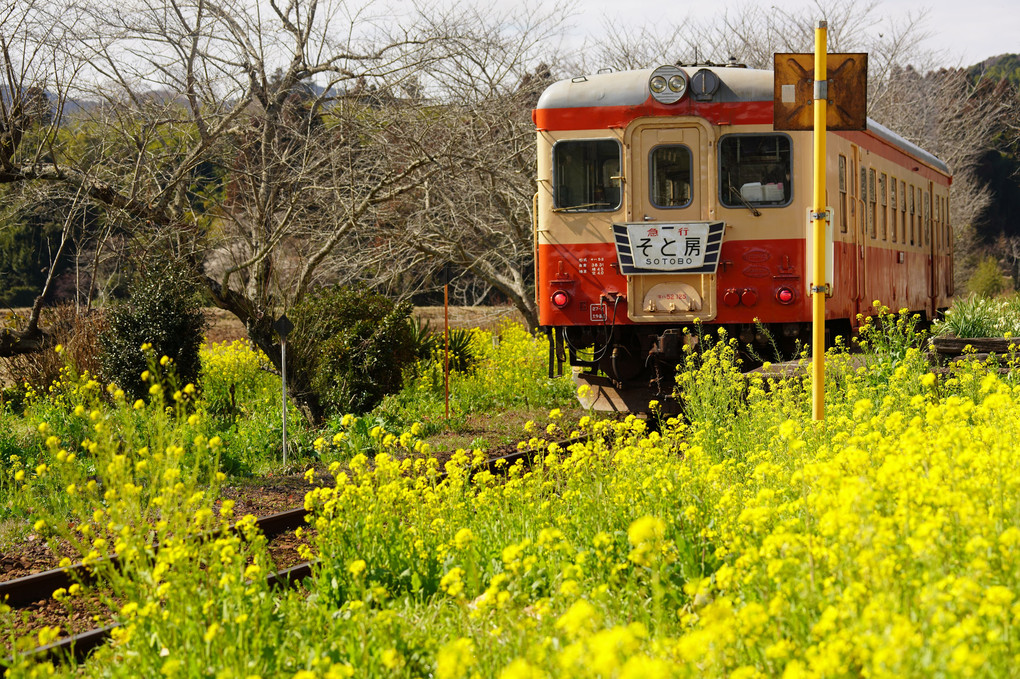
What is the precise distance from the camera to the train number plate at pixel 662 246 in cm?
975

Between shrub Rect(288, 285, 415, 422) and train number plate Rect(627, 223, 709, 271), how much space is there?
3.34 m

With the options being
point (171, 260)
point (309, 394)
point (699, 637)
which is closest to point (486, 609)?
point (699, 637)

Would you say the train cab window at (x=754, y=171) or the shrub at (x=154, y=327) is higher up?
the train cab window at (x=754, y=171)

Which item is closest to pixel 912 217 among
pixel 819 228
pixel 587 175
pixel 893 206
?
pixel 893 206

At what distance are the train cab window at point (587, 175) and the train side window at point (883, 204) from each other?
12.4 feet

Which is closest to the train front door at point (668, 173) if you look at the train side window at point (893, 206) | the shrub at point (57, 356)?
the train side window at point (893, 206)

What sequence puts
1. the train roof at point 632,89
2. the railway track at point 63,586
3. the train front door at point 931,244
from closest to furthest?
the railway track at point 63,586
the train roof at point 632,89
the train front door at point 931,244

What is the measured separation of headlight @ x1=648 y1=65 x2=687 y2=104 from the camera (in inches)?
380

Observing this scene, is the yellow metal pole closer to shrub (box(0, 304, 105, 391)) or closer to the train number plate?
the train number plate

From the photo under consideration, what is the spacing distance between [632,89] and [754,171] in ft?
4.38

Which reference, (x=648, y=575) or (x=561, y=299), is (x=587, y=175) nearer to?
(x=561, y=299)

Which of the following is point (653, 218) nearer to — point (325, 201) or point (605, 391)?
point (605, 391)

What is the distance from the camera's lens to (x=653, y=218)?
9844 millimetres

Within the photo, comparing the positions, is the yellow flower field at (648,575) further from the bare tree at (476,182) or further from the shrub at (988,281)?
the shrub at (988,281)
